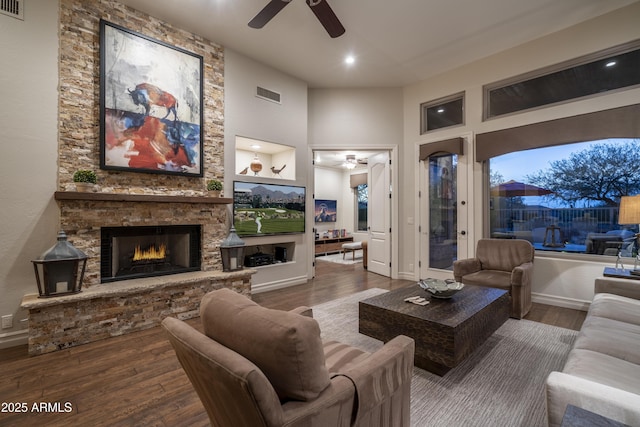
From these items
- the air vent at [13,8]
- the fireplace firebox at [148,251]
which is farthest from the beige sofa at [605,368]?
the air vent at [13,8]

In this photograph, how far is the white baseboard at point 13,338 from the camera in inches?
111

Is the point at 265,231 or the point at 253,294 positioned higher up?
the point at 265,231

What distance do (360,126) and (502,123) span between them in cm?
245

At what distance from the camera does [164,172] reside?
12.5ft

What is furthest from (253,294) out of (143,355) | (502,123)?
(502,123)

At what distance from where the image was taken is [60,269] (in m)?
2.86

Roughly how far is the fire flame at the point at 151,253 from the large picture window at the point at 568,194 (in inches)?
204

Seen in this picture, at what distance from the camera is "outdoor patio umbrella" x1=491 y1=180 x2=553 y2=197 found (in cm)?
435

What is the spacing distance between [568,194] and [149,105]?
5933 millimetres

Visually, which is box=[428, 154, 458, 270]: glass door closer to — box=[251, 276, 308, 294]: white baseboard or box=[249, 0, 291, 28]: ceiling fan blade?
box=[251, 276, 308, 294]: white baseboard

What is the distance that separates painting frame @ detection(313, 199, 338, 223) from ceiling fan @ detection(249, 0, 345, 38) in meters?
7.10

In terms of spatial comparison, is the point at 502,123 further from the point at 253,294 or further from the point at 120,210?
the point at 120,210

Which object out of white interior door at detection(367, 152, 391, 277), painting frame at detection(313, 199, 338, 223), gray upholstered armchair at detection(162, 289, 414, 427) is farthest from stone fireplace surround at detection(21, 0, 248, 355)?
painting frame at detection(313, 199, 338, 223)

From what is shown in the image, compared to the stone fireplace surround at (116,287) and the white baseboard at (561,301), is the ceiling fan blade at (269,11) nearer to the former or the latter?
the stone fireplace surround at (116,287)
